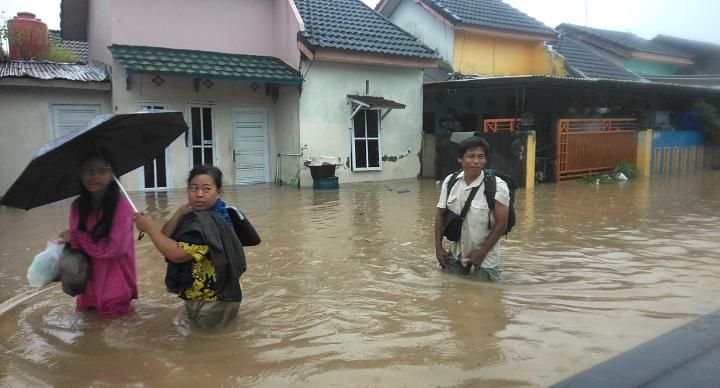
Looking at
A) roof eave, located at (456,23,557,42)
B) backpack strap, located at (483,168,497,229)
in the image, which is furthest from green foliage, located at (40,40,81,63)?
backpack strap, located at (483,168,497,229)

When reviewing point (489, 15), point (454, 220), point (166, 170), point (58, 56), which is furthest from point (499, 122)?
point (58, 56)

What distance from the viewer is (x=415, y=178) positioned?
1587 centimetres

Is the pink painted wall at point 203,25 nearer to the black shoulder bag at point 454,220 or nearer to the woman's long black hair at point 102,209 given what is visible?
the black shoulder bag at point 454,220

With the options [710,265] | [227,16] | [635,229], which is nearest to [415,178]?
[227,16]

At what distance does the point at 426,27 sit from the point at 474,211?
49.2ft

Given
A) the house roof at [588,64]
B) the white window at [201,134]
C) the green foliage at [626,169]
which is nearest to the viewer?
the white window at [201,134]

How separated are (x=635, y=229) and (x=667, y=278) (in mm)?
2866

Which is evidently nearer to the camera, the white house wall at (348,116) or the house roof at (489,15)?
the white house wall at (348,116)

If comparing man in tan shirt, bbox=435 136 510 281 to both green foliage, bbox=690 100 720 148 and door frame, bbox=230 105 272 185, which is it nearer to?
door frame, bbox=230 105 272 185

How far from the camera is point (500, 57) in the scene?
18.8 meters

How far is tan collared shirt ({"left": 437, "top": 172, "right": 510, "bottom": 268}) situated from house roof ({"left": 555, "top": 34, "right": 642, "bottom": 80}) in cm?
1495

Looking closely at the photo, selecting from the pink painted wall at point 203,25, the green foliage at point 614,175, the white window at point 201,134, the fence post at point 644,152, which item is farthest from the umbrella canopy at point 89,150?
the fence post at point 644,152

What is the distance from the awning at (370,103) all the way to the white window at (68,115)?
6137 millimetres

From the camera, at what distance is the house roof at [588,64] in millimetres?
18922
